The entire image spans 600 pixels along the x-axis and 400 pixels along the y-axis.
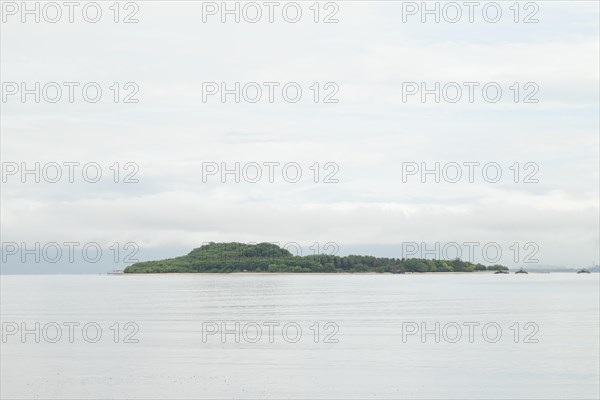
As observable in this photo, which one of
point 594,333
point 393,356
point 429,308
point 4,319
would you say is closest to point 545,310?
point 429,308

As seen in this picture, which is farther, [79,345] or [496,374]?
[79,345]

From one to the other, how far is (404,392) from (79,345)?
99.3 feet

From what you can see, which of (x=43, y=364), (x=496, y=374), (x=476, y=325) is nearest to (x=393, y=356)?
(x=496, y=374)

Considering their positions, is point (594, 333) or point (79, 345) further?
point (594, 333)

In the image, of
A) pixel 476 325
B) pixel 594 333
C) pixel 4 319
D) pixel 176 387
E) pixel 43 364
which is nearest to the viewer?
pixel 176 387

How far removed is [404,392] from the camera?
1695 inches

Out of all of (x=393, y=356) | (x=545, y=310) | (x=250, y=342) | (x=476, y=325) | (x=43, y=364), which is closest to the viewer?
(x=43, y=364)

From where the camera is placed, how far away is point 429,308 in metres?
113

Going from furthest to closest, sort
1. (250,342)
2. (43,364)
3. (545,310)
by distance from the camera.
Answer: (545,310), (250,342), (43,364)

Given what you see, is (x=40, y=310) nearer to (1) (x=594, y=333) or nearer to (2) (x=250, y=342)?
(2) (x=250, y=342)

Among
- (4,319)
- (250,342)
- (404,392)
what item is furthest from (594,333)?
(4,319)

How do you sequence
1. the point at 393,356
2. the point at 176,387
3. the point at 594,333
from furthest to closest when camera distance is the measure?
the point at 594,333 → the point at 393,356 → the point at 176,387

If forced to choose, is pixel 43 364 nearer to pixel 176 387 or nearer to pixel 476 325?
pixel 176 387

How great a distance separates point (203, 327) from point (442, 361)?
27839mm
